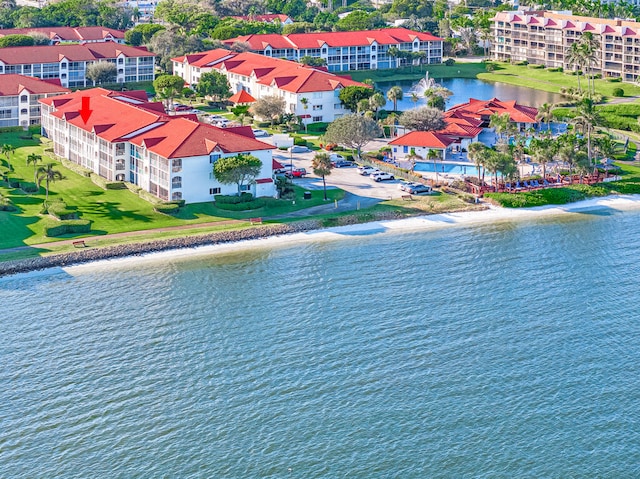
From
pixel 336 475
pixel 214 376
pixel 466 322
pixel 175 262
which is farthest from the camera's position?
pixel 175 262

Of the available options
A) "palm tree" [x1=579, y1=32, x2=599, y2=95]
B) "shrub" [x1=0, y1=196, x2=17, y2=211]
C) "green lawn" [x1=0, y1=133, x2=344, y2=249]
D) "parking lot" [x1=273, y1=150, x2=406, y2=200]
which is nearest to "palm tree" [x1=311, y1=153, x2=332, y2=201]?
"green lawn" [x1=0, y1=133, x2=344, y2=249]

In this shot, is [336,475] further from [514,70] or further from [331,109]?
[514,70]

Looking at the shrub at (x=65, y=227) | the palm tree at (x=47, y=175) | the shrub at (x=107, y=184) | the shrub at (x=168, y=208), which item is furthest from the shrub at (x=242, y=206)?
the palm tree at (x=47, y=175)

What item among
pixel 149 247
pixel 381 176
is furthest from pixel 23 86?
pixel 149 247

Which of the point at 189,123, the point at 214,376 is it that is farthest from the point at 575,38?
the point at 214,376

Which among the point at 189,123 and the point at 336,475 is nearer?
the point at 336,475

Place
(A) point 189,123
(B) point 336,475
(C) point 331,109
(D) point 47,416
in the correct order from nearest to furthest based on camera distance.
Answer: (B) point 336,475 → (D) point 47,416 → (A) point 189,123 → (C) point 331,109

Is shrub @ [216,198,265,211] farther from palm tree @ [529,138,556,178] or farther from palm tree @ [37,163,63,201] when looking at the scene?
palm tree @ [529,138,556,178]
